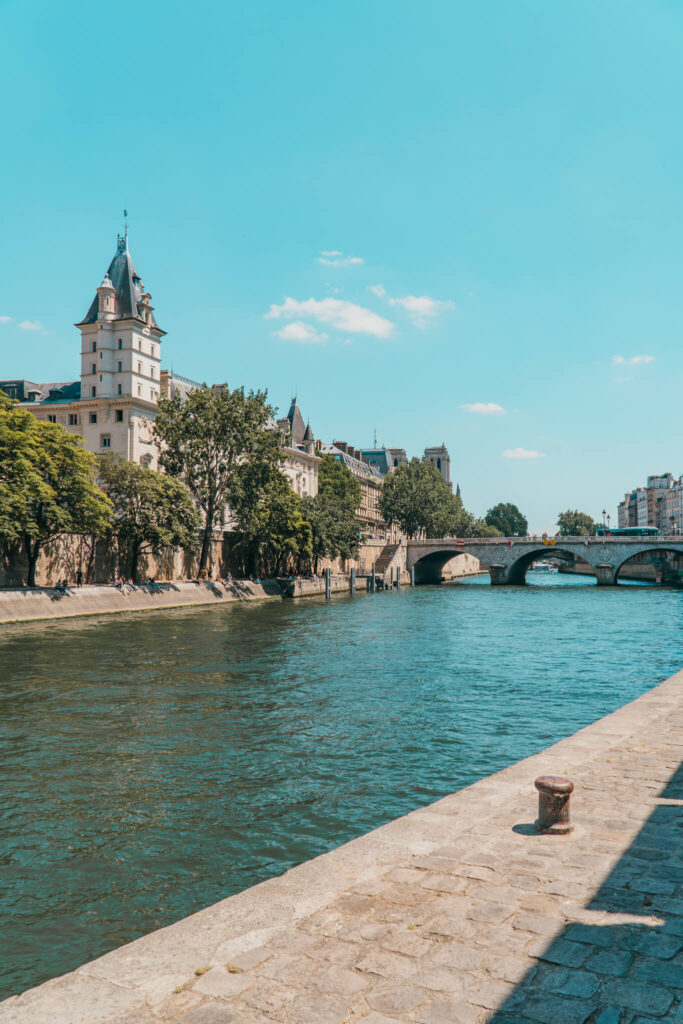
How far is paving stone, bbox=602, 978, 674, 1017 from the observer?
5.39 meters

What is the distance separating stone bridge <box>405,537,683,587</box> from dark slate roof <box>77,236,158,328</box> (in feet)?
169

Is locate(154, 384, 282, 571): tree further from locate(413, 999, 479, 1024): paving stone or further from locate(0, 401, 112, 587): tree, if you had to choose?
locate(413, 999, 479, 1024): paving stone

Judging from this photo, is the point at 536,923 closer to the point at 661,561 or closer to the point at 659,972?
the point at 659,972

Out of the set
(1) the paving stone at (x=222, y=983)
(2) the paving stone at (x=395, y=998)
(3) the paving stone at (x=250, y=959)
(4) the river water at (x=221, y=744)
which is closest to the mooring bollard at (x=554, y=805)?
(2) the paving stone at (x=395, y=998)

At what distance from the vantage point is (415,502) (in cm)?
12962

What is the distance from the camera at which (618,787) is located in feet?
34.9

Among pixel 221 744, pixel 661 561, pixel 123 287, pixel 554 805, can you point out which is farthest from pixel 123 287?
pixel 661 561

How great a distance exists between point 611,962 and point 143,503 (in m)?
58.0

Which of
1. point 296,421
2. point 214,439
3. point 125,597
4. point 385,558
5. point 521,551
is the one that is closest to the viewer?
point 125,597

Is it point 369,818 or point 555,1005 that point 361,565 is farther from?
point 555,1005

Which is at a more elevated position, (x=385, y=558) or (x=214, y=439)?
(x=214, y=439)

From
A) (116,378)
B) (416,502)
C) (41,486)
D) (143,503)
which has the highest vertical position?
(116,378)

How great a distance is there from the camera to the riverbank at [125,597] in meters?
45.8

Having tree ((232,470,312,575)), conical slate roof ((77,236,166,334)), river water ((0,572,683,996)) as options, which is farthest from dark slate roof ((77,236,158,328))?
river water ((0,572,683,996))
